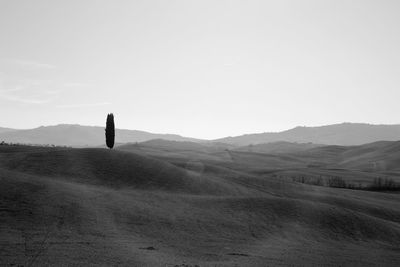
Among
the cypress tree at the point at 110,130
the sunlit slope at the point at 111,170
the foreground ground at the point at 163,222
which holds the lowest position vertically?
the foreground ground at the point at 163,222

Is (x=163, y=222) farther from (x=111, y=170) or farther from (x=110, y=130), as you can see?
(x=110, y=130)

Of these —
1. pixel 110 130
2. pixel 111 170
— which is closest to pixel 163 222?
pixel 111 170

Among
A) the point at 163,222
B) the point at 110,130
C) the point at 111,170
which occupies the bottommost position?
the point at 163,222

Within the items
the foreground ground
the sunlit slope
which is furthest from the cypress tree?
the foreground ground

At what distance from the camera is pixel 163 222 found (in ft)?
91.1

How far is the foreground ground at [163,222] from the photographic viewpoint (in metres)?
20.6

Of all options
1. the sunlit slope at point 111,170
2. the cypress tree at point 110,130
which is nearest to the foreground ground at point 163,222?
the sunlit slope at point 111,170

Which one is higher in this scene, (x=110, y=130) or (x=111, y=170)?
(x=110, y=130)

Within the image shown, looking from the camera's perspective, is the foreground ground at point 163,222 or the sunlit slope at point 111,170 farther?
the sunlit slope at point 111,170

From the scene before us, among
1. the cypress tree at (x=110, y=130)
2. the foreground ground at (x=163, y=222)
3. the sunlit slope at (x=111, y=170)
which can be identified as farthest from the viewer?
the cypress tree at (x=110, y=130)

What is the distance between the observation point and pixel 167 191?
3909cm

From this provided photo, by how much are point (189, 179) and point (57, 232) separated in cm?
2299

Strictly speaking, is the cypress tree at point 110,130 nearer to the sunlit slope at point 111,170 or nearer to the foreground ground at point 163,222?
the sunlit slope at point 111,170

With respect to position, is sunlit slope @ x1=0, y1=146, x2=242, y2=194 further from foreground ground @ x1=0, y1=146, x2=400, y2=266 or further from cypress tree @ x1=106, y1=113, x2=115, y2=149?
cypress tree @ x1=106, y1=113, x2=115, y2=149
